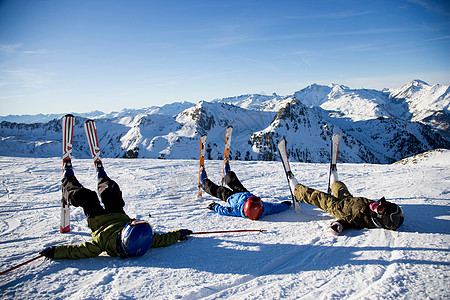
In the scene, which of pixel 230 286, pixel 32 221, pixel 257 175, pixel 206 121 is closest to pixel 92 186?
pixel 32 221

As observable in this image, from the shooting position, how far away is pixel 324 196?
4.72 metres

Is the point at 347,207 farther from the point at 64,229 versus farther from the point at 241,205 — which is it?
the point at 64,229

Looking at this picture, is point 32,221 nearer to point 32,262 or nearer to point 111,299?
point 32,262

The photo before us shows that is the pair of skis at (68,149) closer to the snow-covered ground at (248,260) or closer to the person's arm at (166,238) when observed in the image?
the snow-covered ground at (248,260)

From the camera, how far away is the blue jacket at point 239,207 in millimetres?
5246

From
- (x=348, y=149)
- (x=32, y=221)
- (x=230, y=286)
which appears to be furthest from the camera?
(x=348, y=149)

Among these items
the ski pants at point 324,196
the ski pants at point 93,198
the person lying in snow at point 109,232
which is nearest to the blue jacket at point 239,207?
the ski pants at point 324,196

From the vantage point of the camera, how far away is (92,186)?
351 inches

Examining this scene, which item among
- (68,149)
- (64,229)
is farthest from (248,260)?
(68,149)

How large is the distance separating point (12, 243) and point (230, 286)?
4159 mm

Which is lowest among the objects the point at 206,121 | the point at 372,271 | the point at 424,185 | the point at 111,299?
the point at 111,299

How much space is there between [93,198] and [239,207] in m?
2.95

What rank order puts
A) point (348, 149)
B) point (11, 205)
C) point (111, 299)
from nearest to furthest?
point (111, 299), point (11, 205), point (348, 149)

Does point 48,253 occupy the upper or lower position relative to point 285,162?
lower
